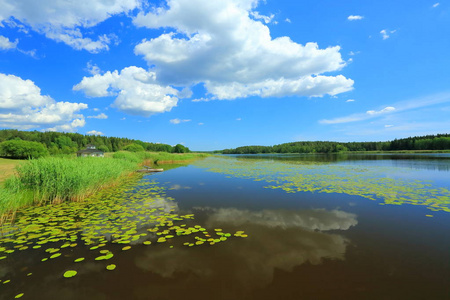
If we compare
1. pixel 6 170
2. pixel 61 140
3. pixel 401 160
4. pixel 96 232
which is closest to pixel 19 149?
pixel 6 170

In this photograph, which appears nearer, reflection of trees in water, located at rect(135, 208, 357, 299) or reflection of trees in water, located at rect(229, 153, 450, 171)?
reflection of trees in water, located at rect(135, 208, 357, 299)

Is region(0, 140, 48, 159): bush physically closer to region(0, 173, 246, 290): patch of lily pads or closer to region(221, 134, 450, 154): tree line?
region(0, 173, 246, 290): patch of lily pads

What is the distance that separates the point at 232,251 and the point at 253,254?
56cm

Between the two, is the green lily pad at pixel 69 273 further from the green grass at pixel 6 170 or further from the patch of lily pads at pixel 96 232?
the green grass at pixel 6 170

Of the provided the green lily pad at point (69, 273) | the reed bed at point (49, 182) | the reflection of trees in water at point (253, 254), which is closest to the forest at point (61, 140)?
the reed bed at point (49, 182)

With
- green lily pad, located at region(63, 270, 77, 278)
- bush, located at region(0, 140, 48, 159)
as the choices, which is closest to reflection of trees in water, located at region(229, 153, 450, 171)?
green lily pad, located at region(63, 270, 77, 278)

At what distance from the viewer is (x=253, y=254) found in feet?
16.3

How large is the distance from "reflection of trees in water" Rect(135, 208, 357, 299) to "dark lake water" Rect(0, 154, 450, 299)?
3cm

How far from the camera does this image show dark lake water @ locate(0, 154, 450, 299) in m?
3.76

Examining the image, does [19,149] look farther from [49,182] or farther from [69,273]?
[69,273]

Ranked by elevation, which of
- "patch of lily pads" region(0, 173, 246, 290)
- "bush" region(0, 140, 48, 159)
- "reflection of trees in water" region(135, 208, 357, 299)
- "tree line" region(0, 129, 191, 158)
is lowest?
"reflection of trees in water" region(135, 208, 357, 299)

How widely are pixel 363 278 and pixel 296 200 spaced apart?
6.27 metres

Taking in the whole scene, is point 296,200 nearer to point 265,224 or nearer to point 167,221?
point 265,224

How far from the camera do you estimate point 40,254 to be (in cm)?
503
